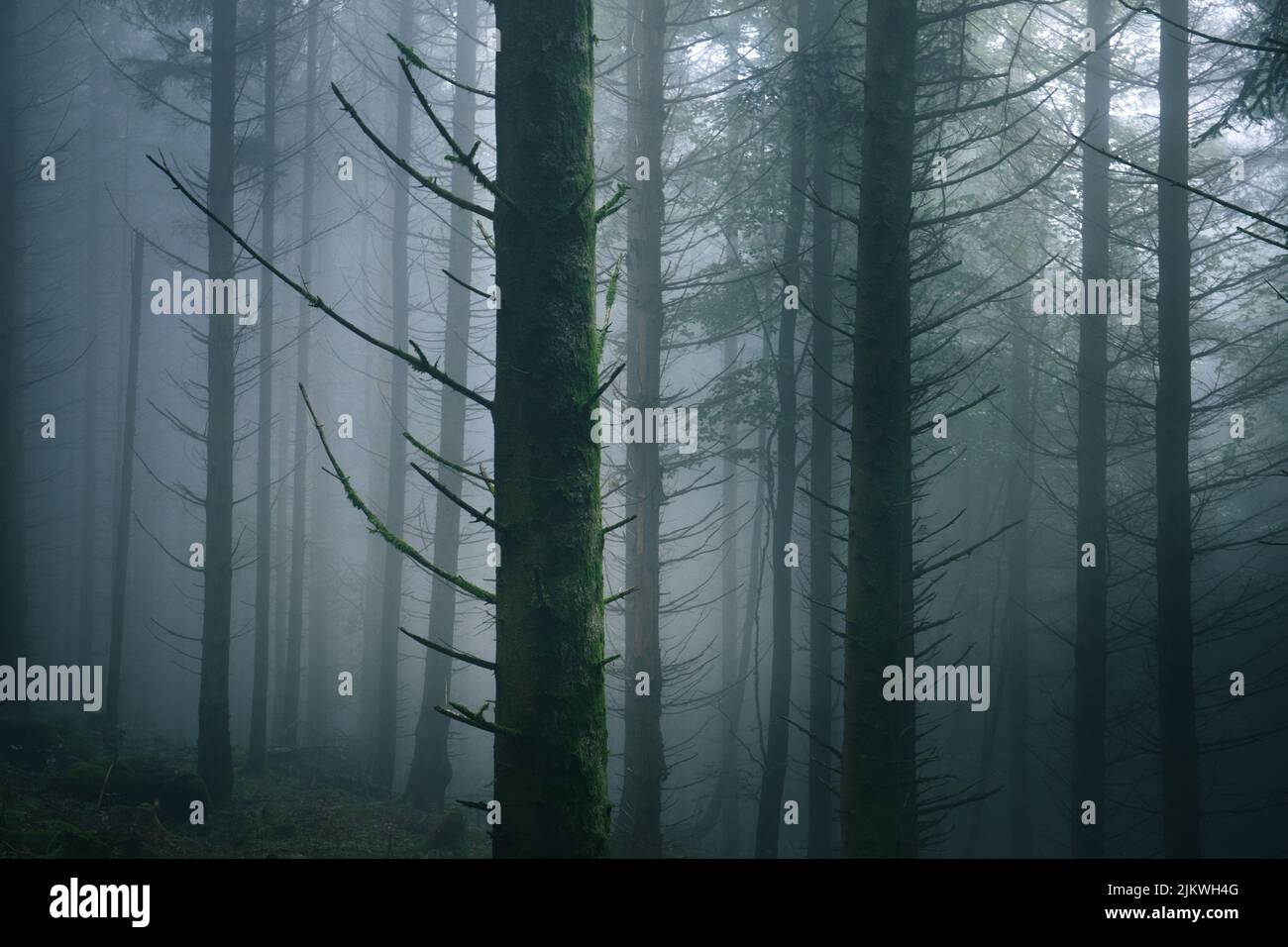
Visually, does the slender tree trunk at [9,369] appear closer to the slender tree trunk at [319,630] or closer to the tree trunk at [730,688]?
the slender tree trunk at [319,630]

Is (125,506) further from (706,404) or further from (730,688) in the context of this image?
(730,688)

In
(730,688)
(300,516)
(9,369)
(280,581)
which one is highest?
(9,369)

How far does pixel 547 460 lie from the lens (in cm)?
290

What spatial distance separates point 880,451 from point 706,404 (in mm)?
8155

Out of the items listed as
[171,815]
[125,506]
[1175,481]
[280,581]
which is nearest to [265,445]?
[125,506]

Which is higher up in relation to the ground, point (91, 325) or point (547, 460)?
point (91, 325)

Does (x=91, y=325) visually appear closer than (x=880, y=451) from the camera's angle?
No

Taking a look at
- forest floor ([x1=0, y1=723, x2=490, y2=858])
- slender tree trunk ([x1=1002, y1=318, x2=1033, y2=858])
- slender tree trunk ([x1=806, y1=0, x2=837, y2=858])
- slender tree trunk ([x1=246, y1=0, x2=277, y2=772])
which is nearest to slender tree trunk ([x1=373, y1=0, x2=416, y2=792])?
forest floor ([x1=0, y1=723, x2=490, y2=858])

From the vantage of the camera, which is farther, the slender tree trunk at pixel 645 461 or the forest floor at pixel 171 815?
the slender tree trunk at pixel 645 461

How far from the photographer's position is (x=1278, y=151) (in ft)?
72.6

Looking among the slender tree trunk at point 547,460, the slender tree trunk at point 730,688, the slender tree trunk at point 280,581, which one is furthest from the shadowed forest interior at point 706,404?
the slender tree trunk at point 280,581

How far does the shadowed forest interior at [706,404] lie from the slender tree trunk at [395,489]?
5.5 inches

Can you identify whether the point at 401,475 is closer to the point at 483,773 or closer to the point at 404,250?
the point at 404,250

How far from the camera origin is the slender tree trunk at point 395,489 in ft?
51.9
